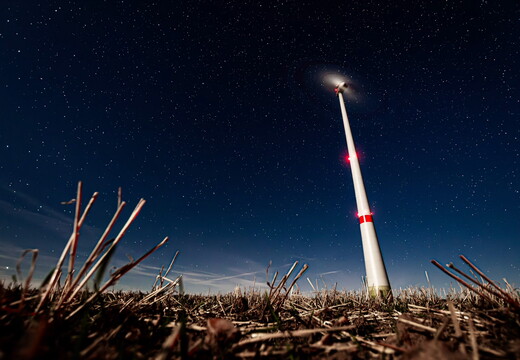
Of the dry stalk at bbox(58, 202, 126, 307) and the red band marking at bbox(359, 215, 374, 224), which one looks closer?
Answer: the dry stalk at bbox(58, 202, 126, 307)

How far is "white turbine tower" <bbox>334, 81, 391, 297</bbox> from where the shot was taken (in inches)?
329

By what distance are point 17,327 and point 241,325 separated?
166cm

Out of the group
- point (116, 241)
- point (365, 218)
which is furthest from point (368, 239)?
point (116, 241)

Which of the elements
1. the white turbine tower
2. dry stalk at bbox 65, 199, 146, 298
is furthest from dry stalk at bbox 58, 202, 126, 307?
the white turbine tower

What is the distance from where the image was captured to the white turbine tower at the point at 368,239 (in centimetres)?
835

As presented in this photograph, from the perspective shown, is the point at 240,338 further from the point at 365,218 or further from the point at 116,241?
the point at 365,218

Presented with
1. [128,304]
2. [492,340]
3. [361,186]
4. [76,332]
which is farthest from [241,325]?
[361,186]

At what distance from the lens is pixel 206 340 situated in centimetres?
174

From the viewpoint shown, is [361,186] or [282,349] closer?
[282,349]

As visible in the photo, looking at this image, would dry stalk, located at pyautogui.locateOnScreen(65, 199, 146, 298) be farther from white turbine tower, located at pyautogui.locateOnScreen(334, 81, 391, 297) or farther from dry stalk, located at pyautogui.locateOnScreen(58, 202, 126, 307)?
white turbine tower, located at pyautogui.locateOnScreen(334, 81, 391, 297)

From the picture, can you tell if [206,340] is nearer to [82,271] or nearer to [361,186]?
[82,271]

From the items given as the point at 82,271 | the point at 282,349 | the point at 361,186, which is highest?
the point at 361,186

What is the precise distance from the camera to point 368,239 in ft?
31.2

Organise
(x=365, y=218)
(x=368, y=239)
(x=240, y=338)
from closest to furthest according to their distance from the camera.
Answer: (x=240, y=338), (x=368, y=239), (x=365, y=218)
